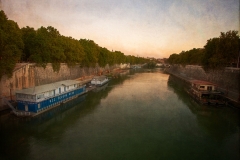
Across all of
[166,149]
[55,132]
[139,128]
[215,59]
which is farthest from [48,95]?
[215,59]

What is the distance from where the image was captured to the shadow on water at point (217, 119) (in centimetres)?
1708

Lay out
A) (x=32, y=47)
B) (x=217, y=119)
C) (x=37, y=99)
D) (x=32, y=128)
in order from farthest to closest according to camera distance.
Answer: (x=32, y=47) → (x=217, y=119) → (x=37, y=99) → (x=32, y=128)

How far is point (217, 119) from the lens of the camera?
2062cm

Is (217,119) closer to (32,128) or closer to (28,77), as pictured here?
(32,128)

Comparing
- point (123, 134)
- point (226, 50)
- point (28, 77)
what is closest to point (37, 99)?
point (28, 77)

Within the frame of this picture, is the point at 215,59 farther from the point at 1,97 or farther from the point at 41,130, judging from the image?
the point at 1,97

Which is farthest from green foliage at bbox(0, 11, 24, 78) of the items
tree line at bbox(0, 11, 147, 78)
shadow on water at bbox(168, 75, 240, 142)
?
shadow on water at bbox(168, 75, 240, 142)

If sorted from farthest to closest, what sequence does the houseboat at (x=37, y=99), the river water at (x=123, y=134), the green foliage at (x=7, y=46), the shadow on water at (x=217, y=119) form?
the green foliage at (x=7, y=46) → the houseboat at (x=37, y=99) → the shadow on water at (x=217, y=119) → the river water at (x=123, y=134)

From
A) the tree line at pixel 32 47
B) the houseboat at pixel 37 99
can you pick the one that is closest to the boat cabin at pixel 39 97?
the houseboat at pixel 37 99

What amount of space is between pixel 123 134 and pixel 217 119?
12.9m

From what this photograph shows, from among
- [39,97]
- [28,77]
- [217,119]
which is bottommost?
[217,119]

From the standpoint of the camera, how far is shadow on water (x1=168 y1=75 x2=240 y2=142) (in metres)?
17.1

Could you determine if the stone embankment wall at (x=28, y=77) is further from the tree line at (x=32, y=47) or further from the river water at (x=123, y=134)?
the river water at (x=123, y=134)

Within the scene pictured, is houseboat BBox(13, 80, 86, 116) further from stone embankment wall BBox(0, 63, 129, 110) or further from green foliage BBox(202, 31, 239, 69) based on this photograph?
green foliage BBox(202, 31, 239, 69)
